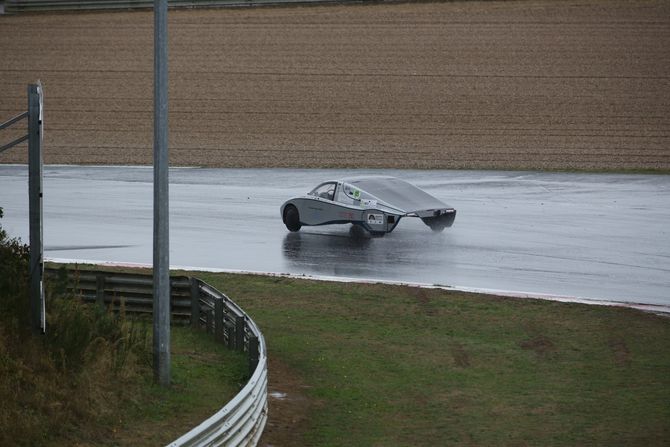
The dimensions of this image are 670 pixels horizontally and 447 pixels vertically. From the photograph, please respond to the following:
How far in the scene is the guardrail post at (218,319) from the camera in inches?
577

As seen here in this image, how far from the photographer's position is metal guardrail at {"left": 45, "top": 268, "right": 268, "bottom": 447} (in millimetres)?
9508

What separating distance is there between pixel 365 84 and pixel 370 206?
25.2 meters

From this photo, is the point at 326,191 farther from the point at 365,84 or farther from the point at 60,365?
the point at 365,84

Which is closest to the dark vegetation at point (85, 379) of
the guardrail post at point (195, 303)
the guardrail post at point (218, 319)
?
the guardrail post at point (218, 319)

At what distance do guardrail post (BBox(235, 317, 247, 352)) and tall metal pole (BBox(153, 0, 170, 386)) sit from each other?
67.8 inches

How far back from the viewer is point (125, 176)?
35.3m

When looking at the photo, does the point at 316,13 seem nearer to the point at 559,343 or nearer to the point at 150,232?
the point at 150,232

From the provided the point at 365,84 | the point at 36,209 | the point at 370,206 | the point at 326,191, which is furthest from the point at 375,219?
the point at 365,84

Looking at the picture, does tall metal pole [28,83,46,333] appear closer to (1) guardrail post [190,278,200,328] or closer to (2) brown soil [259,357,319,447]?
(2) brown soil [259,357,319,447]

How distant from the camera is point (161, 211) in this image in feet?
39.1

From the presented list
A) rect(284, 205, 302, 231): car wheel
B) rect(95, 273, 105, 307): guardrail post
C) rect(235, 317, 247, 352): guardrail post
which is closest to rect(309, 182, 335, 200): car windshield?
rect(284, 205, 302, 231): car wheel

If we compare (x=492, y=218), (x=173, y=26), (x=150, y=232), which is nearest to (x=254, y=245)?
(x=150, y=232)

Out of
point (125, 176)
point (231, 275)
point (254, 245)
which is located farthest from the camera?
point (125, 176)

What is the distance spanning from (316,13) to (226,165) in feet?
74.6
